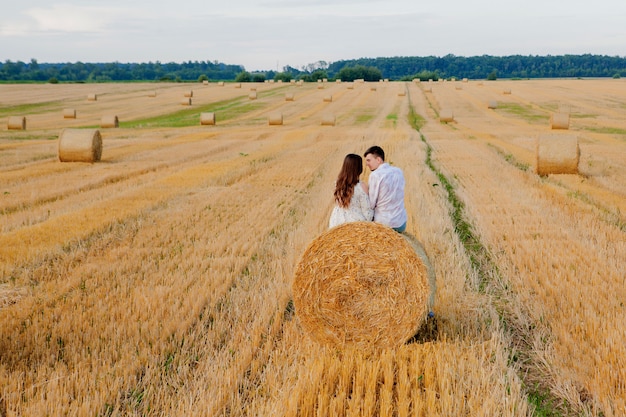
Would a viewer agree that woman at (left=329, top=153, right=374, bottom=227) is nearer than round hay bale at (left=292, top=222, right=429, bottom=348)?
No

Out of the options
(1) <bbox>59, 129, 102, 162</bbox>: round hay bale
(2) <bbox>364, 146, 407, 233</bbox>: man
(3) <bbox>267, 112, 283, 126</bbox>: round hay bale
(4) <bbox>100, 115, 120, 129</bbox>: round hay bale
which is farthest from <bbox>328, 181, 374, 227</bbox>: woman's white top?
(4) <bbox>100, 115, 120, 129</bbox>: round hay bale

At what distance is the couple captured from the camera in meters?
6.40

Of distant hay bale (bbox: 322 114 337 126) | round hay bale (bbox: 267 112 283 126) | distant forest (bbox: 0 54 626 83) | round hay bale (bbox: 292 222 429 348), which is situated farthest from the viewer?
distant forest (bbox: 0 54 626 83)

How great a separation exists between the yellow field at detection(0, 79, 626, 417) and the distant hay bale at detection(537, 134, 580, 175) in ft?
0.87

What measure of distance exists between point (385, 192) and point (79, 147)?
46.5 feet

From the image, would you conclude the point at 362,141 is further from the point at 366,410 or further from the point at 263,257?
the point at 366,410

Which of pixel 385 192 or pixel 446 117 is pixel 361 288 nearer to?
pixel 385 192

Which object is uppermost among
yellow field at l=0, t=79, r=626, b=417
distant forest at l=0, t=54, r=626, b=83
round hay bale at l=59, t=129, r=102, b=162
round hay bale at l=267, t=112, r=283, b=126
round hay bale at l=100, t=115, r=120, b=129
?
distant forest at l=0, t=54, r=626, b=83

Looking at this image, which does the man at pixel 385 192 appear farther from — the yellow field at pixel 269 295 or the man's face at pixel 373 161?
the yellow field at pixel 269 295

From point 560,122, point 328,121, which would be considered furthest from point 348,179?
point 328,121

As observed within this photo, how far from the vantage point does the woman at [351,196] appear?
636 centimetres

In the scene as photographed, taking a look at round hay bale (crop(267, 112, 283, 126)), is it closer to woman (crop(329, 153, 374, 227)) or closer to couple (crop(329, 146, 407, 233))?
couple (crop(329, 146, 407, 233))

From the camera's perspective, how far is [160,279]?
7559 millimetres

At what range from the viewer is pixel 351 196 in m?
6.46
